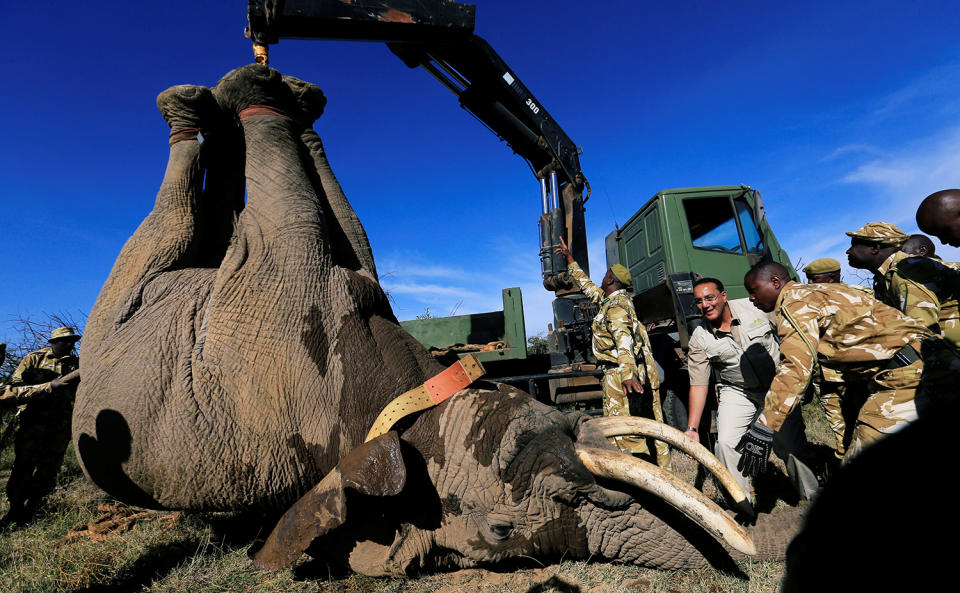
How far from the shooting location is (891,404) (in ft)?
9.14

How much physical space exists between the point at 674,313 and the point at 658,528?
13.2ft

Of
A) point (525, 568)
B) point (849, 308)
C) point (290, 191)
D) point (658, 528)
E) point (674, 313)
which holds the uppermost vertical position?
point (290, 191)

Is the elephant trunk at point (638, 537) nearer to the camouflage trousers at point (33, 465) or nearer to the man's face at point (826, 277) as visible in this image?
the man's face at point (826, 277)

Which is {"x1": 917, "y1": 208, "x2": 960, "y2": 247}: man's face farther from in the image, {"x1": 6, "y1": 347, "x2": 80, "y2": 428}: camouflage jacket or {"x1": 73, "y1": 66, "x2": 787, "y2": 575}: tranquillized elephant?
{"x1": 6, "y1": 347, "x2": 80, "y2": 428}: camouflage jacket

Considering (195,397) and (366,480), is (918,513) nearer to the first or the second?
(366,480)

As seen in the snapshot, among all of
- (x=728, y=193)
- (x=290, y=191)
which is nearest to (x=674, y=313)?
(x=728, y=193)

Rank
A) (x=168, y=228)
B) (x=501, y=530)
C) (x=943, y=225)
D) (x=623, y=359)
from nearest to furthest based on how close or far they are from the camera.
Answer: (x=501, y=530)
(x=168, y=228)
(x=943, y=225)
(x=623, y=359)

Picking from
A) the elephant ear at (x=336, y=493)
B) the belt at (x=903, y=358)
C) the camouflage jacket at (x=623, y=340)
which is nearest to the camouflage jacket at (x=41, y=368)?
the elephant ear at (x=336, y=493)

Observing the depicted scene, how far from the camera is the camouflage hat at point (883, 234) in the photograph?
4.09 m

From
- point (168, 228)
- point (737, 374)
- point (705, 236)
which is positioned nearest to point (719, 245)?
point (705, 236)

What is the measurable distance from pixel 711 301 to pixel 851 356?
131 cm

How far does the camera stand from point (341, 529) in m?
2.30

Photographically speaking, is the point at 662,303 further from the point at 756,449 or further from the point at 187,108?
the point at 187,108

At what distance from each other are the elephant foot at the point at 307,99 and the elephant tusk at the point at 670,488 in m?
3.26
